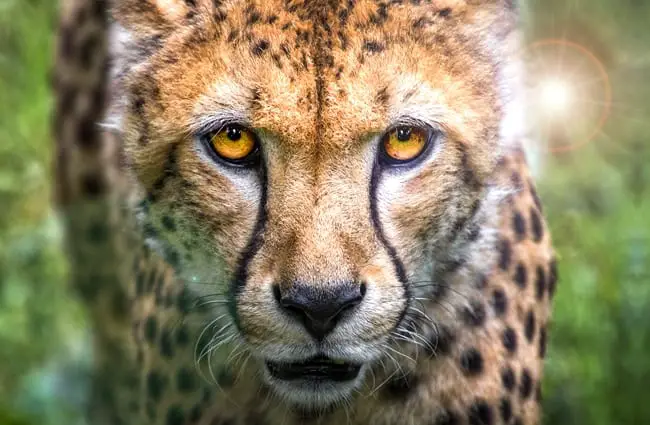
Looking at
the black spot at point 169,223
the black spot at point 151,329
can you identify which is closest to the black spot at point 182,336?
the black spot at point 151,329

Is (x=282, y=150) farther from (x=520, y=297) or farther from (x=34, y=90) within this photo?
(x=34, y=90)

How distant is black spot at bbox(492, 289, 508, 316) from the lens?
7.29 feet

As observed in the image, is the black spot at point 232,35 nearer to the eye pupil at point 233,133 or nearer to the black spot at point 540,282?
the eye pupil at point 233,133

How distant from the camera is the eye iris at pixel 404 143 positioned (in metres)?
1.90

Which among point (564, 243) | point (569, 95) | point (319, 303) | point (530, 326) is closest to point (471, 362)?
point (530, 326)

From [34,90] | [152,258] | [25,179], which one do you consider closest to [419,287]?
[152,258]

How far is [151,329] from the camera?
246 centimetres

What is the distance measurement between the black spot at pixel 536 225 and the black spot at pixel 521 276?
0.09 metres

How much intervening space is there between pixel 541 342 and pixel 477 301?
0.26 meters

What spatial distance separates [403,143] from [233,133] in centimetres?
27

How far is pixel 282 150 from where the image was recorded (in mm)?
1851

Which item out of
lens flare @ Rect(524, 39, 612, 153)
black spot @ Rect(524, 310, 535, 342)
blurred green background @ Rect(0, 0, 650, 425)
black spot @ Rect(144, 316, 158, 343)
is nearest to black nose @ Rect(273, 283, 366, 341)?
black spot @ Rect(524, 310, 535, 342)

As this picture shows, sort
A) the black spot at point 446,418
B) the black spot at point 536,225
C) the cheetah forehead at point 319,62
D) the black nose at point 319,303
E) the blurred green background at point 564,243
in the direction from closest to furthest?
the black nose at point 319,303, the cheetah forehead at point 319,62, the black spot at point 446,418, the black spot at point 536,225, the blurred green background at point 564,243

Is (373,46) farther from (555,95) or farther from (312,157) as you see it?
(555,95)
